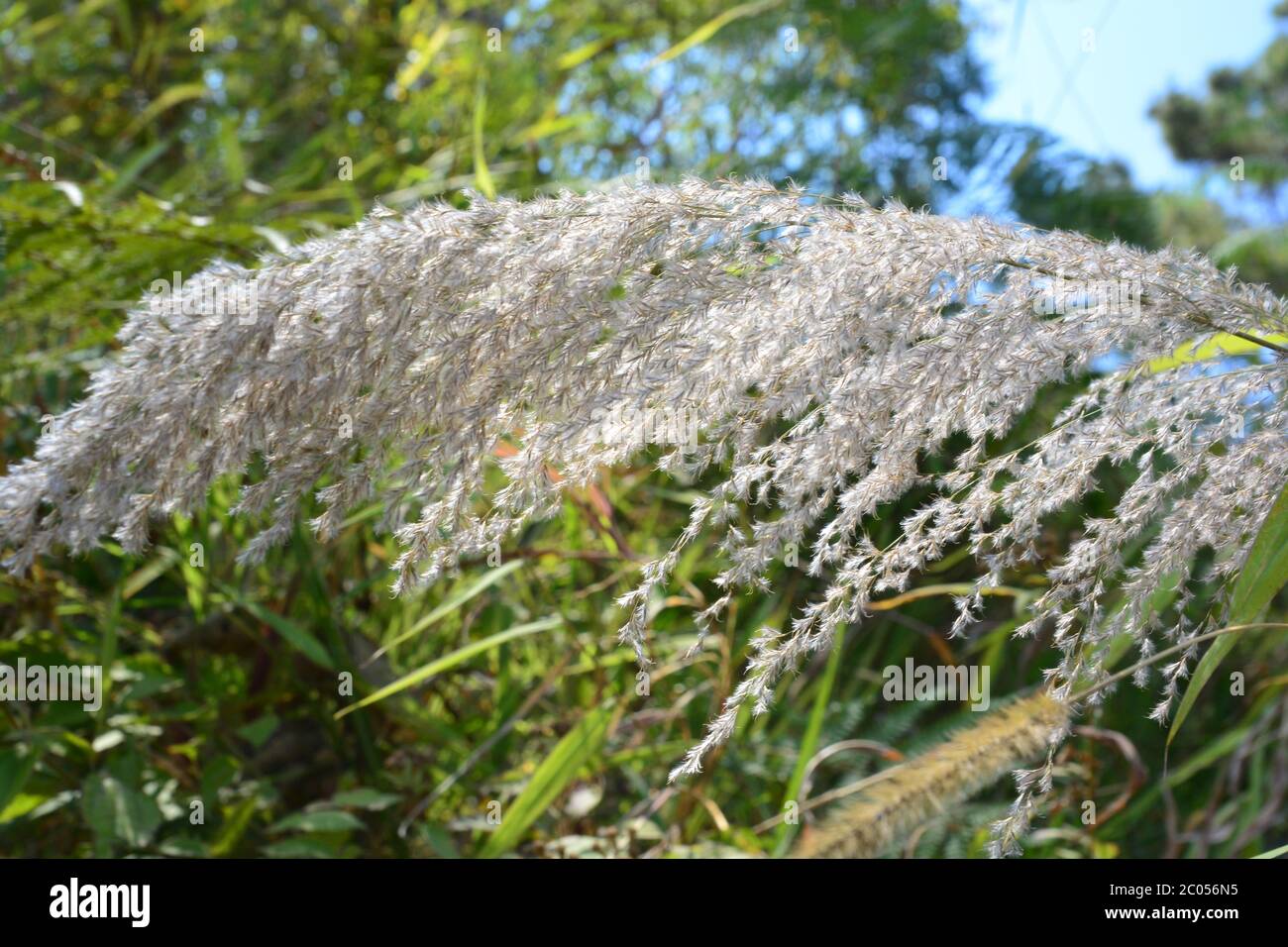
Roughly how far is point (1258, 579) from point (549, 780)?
953mm

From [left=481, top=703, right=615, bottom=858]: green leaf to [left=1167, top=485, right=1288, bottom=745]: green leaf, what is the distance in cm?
85

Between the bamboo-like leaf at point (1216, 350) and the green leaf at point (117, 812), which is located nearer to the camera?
the bamboo-like leaf at point (1216, 350)

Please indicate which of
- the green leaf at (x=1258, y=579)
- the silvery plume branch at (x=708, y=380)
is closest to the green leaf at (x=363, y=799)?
the silvery plume branch at (x=708, y=380)

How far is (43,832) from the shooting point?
5.14 ft

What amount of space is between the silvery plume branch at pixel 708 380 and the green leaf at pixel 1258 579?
0.07 feet

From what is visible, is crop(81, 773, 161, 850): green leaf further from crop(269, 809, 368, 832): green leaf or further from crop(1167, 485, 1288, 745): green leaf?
crop(1167, 485, 1288, 745): green leaf

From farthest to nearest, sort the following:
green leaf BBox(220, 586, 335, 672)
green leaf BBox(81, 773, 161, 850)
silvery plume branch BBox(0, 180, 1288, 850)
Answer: green leaf BBox(220, 586, 335, 672) < green leaf BBox(81, 773, 161, 850) < silvery plume branch BBox(0, 180, 1288, 850)

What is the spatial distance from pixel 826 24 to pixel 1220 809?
2.01m

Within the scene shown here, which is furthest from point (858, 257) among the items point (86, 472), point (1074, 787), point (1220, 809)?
point (1220, 809)

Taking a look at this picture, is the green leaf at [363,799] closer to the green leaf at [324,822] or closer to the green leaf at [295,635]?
the green leaf at [324,822]

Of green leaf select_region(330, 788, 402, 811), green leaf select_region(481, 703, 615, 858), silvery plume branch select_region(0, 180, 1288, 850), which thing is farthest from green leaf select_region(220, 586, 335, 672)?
silvery plume branch select_region(0, 180, 1288, 850)

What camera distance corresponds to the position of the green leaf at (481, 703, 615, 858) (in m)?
1.42

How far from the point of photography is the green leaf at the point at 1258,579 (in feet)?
2.64
